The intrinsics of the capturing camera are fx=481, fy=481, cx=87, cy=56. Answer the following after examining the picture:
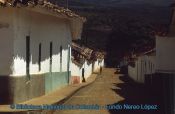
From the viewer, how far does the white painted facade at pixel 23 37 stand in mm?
12414

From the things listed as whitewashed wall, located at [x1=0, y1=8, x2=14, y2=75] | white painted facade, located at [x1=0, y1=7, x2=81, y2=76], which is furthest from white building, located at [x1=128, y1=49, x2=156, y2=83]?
whitewashed wall, located at [x1=0, y1=8, x2=14, y2=75]

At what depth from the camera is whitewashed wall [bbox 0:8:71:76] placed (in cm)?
1244

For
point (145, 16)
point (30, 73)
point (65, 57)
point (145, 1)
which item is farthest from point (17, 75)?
point (145, 1)

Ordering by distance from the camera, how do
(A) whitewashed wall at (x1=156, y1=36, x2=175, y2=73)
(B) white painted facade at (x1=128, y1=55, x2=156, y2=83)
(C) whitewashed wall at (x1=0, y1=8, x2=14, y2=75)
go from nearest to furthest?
1. (C) whitewashed wall at (x1=0, y1=8, x2=14, y2=75)
2. (A) whitewashed wall at (x1=156, y1=36, x2=175, y2=73)
3. (B) white painted facade at (x1=128, y1=55, x2=156, y2=83)

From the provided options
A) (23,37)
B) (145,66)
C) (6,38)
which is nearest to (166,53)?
(23,37)

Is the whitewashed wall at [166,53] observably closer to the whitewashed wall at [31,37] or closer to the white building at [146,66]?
the whitewashed wall at [31,37]

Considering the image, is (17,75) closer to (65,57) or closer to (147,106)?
(147,106)

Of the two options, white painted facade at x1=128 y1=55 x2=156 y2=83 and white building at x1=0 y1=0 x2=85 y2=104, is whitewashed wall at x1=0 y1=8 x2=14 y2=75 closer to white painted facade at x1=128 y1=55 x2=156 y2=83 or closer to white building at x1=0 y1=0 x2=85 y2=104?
white building at x1=0 y1=0 x2=85 y2=104

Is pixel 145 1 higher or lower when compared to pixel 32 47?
higher

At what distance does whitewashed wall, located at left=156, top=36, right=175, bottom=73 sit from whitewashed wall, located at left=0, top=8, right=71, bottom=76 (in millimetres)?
3920

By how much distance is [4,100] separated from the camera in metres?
12.5

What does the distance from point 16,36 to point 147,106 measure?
18.3 ft

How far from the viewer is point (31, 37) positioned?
14.7 metres

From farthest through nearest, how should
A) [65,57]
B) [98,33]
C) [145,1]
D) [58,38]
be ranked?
[145,1] < [98,33] < [65,57] < [58,38]
